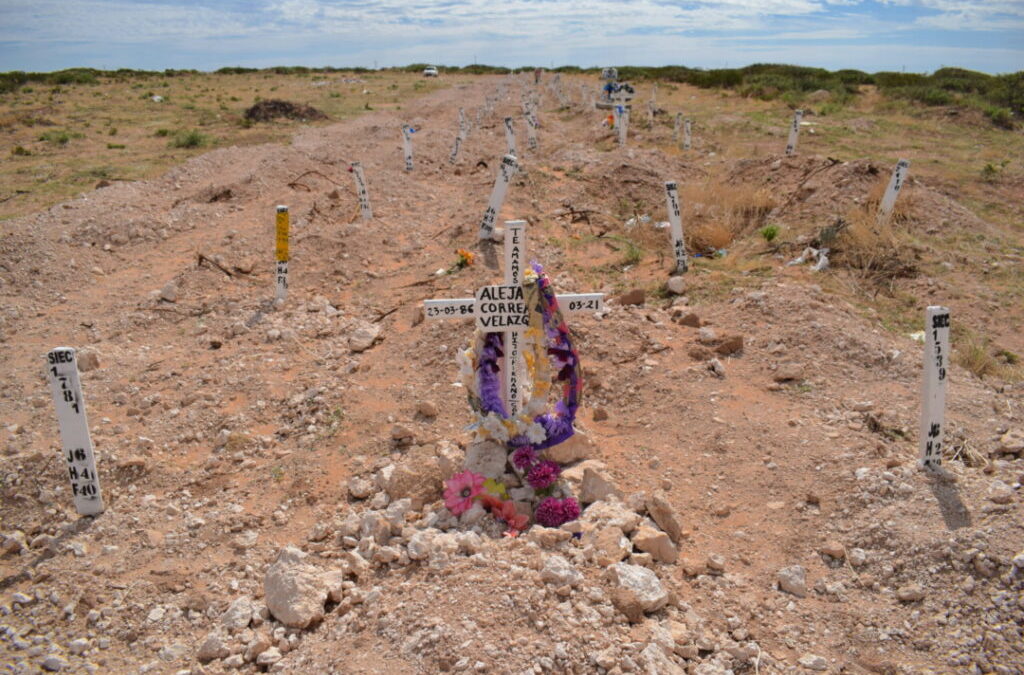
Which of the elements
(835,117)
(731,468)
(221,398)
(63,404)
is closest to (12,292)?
(221,398)

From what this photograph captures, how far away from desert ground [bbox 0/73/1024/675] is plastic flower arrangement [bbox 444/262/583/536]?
303 mm

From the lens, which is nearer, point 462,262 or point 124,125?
point 462,262

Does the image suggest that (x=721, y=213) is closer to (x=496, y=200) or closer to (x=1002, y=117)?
(x=496, y=200)

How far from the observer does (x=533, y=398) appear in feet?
15.2

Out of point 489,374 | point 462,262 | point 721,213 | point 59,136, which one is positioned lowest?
point 489,374

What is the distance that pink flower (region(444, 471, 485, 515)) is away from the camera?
4.14 m

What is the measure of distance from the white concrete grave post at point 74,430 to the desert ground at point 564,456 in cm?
18

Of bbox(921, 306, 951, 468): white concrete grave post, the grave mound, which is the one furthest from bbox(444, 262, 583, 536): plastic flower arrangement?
the grave mound

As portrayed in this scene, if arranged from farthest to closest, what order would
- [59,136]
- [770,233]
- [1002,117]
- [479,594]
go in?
[1002,117] → [59,136] → [770,233] → [479,594]

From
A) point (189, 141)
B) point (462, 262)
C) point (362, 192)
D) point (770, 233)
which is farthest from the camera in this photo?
point (189, 141)

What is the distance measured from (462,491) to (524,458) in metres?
0.48

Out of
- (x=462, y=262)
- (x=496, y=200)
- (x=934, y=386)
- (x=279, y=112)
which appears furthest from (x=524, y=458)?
(x=279, y=112)

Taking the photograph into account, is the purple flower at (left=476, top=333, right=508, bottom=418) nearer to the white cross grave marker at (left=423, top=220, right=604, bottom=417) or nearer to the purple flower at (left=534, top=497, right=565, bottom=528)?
the white cross grave marker at (left=423, top=220, right=604, bottom=417)

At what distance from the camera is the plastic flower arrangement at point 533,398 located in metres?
4.39
